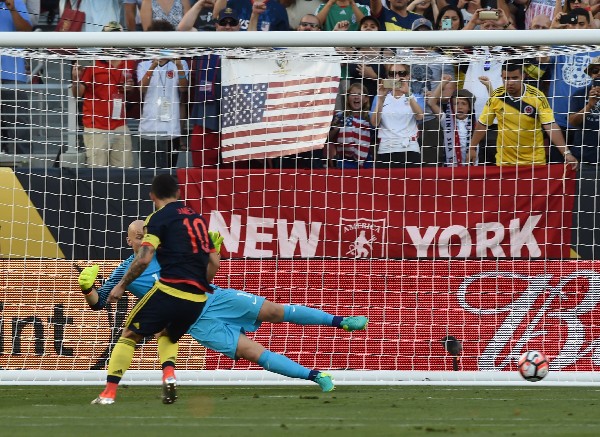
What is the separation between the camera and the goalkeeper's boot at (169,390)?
9086 mm

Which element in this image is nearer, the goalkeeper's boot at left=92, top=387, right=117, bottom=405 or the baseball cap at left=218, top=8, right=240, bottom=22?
the goalkeeper's boot at left=92, top=387, right=117, bottom=405

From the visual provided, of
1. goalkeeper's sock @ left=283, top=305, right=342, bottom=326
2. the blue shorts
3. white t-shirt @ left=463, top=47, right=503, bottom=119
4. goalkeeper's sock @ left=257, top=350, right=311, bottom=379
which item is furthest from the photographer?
white t-shirt @ left=463, top=47, right=503, bottom=119

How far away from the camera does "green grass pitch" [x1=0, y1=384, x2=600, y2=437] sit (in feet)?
23.9

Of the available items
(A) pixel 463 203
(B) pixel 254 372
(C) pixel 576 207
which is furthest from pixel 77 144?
(C) pixel 576 207

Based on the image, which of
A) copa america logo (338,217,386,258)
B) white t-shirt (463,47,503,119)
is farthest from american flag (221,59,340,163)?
white t-shirt (463,47,503,119)

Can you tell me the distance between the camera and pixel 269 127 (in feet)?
40.6

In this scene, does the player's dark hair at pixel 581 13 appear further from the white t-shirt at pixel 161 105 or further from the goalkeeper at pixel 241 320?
the goalkeeper at pixel 241 320

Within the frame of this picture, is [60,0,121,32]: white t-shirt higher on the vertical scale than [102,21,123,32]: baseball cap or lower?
higher

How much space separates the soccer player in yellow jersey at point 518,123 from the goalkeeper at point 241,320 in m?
3.08

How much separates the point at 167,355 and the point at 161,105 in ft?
13.5

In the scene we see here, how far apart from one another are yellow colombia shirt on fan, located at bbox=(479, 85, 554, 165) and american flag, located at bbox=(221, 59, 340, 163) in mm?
1720

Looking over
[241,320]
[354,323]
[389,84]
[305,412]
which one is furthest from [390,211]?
[305,412]

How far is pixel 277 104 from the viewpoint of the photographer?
1236 centimetres

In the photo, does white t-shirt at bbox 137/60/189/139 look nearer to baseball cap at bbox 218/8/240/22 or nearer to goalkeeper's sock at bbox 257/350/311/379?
baseball cap at bbox 218/8/240/22
